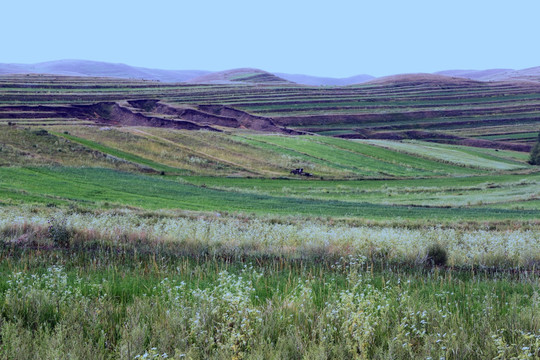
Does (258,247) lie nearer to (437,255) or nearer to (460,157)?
(437,255)

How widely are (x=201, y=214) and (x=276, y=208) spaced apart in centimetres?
872

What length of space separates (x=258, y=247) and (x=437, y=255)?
430 cm

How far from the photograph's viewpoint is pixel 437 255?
36.9ft

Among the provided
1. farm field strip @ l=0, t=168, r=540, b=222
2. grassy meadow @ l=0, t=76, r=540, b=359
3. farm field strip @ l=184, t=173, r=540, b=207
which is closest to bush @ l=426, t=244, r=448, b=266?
grassy meadow @ l=0, t=76, r=540, b=359

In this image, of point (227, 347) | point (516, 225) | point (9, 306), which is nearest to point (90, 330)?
point (9, 306)

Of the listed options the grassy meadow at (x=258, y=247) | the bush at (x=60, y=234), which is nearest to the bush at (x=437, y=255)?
the grassy meadow at (x=258, y=247)

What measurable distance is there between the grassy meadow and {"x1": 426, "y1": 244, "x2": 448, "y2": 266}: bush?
3 cm

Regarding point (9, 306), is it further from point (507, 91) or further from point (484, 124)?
point (507, 91)

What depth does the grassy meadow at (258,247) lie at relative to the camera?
17.3 ft

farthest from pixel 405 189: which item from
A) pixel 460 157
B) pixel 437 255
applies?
pixel 437 255

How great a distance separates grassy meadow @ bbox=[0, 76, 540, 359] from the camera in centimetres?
527

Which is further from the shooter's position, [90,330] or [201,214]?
[201,214]

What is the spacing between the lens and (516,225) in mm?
25594

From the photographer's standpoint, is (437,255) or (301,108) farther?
(301,108)
